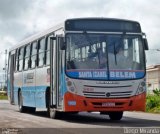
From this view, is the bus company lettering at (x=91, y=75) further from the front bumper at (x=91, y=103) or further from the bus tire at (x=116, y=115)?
the bus tire at (x=116, y=115)

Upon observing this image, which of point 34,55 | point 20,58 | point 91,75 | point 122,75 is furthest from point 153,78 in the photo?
point 91,75

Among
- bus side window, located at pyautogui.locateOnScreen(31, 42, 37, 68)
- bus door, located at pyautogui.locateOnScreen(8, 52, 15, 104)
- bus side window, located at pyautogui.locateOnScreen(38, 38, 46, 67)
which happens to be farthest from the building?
bus side window, located at pyautogui.locateOnScreen(38, 38, 46, 67)

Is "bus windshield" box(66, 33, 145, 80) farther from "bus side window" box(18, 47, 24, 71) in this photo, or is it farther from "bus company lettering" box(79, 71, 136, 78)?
"bus side window" box(18, 47, 24, 71)

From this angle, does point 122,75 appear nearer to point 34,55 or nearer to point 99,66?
point 99,66

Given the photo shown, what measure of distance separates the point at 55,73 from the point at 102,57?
2.04m

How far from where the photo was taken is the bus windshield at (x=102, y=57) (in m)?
17.3

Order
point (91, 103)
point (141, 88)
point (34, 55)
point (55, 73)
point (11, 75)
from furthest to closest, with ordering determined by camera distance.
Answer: point (11, 75), point (34, 55), point (55, 73), point (141, 88), point (91, 103)

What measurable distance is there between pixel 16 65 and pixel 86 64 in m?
9.03

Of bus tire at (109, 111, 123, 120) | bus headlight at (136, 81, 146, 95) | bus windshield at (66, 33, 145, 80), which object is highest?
bus windshield at (66, 33, 145, 80)

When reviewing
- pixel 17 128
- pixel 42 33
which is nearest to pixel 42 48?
pixel 42 33

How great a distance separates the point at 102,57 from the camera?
17.5m

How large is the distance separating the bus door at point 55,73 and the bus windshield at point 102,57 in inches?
32.3

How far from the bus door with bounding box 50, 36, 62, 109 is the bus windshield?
82 cm

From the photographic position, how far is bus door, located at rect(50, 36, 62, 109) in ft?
59.5
